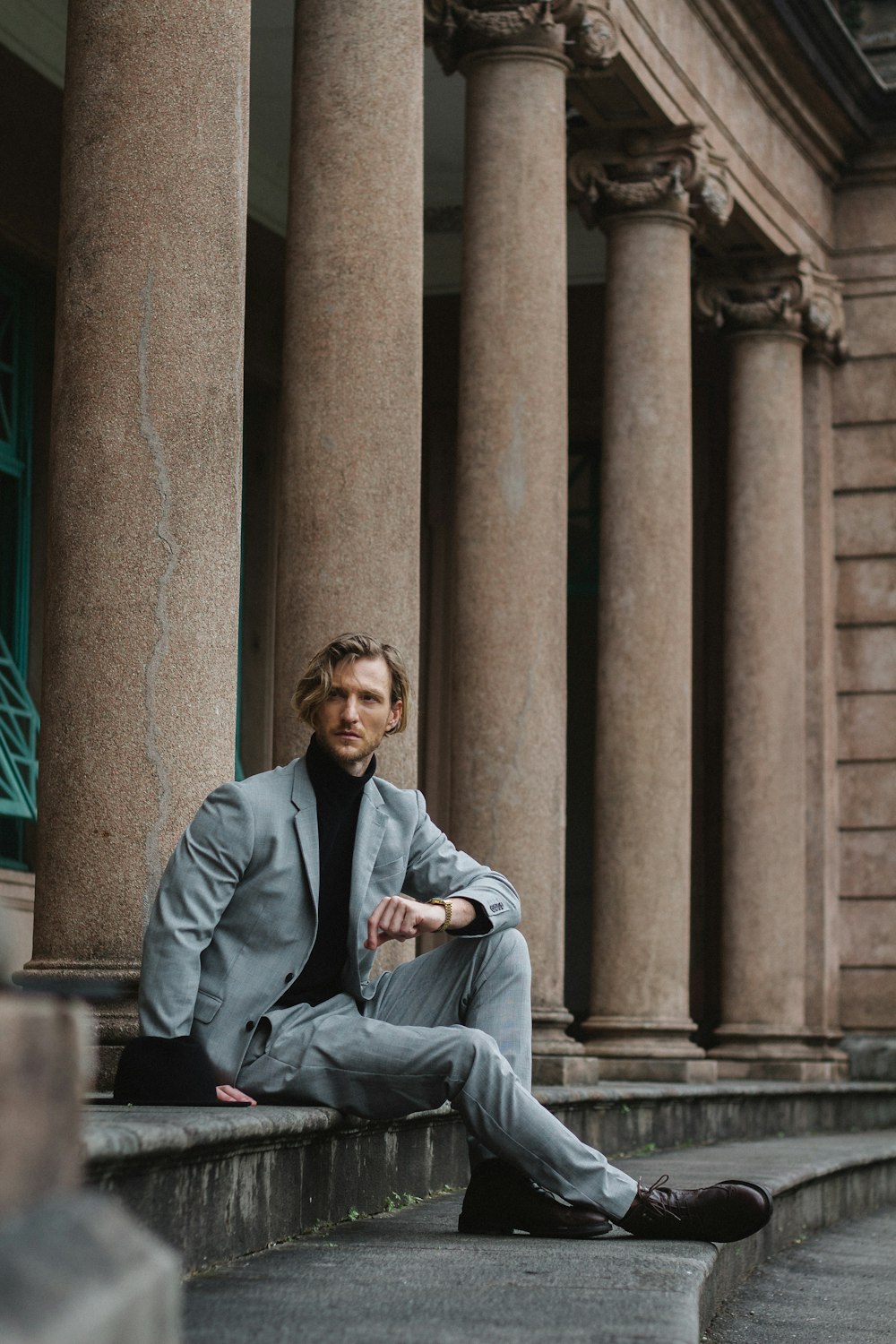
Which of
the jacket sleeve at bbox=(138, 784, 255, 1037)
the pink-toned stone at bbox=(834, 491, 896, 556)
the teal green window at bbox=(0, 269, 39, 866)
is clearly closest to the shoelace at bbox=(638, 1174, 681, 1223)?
the jacket sleeve at bbox=(138, 784, 255, 1037)

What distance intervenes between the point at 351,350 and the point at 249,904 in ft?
17.3

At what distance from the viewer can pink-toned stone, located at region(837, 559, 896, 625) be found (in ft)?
82.5

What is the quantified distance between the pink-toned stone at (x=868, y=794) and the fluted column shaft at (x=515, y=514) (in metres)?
9.65

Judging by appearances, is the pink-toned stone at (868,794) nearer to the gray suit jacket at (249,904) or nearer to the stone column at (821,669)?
the stone column at (821,669)

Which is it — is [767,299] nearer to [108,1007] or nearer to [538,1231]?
[108,1007]

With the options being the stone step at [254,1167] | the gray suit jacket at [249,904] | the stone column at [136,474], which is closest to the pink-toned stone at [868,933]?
the stone step at [254,1167]

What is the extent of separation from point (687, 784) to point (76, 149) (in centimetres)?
1169

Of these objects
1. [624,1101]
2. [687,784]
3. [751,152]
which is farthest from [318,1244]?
[751,152]

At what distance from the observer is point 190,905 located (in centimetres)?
802

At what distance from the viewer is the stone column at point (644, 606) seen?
1962 cm

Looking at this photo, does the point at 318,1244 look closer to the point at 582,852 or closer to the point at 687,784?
the point at 687,784

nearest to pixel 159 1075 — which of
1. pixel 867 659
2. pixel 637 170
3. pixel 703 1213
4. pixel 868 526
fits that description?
pixel 703 1213

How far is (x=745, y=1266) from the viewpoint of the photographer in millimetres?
10602

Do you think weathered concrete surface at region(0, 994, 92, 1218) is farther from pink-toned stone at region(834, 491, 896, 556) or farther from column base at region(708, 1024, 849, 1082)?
pink-toned stone at region(834, 491, 896, 556)
